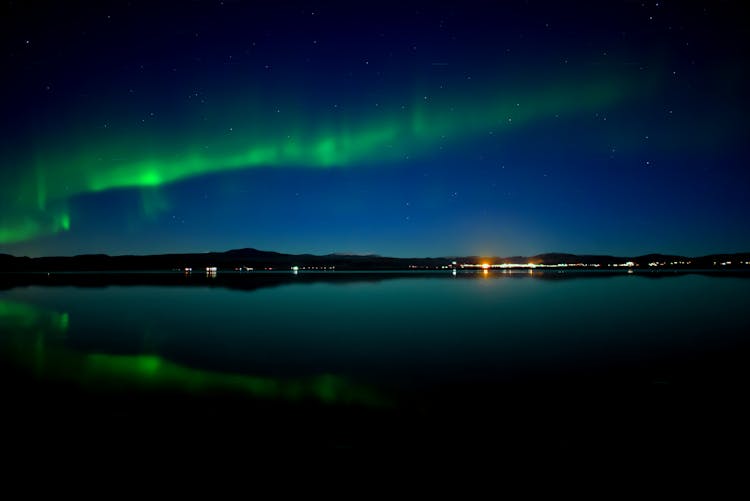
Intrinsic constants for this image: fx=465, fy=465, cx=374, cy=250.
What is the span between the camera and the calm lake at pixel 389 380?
6.55 metres

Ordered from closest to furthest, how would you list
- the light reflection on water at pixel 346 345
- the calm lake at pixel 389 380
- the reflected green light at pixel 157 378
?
the calm lake at pixel 389 380 < the reflected green light at pixel 157 378 < the light reflection on water at pixel 346 345

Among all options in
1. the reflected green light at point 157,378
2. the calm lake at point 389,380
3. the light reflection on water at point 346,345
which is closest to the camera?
the calm lake at point 389,380

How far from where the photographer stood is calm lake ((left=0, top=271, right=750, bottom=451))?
258 inches

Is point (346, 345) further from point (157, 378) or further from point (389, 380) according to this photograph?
point (157, 378)

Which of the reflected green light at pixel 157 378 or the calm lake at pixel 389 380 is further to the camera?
the reflected green light at pixel 157 378

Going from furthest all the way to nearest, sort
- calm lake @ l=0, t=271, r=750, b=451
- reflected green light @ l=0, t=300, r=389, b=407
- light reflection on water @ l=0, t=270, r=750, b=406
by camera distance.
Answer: light reflection on water @ l=0, t=270, r=750, b=406
reflected green light @ l=0, t=300, r=389, b=407
calm lake @ l=0, t=271, r=750, b=451

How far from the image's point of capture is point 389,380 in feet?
31.7

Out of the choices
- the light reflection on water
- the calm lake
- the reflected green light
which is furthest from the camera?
the light reflection on water

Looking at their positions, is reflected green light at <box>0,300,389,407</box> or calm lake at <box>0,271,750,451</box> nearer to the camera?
calm lake at <box>0,271,750,451</box>

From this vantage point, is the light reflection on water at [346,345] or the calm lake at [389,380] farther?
the light reflection on water at [346,345]

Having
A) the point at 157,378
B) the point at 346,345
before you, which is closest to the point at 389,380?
the point at 346,345

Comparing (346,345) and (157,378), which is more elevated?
(157,378)

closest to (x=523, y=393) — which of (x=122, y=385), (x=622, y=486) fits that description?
(x=622, y=486)

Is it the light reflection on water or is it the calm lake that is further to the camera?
the light reflection on water
